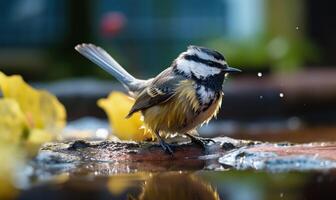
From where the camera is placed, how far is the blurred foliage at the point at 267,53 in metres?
9.10

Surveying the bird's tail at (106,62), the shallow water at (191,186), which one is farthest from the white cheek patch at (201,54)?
the shallow water at (191,186)

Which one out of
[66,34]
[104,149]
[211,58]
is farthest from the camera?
[66,34]

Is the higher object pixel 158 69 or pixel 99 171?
pixel 158 69

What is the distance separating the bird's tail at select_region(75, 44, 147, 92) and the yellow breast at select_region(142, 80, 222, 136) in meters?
0.65

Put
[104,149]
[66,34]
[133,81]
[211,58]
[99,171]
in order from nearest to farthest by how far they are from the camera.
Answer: [99,171] < [104,149] < [211,58] < [133,81] < [66,34]

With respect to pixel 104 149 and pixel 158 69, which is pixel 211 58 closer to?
pixel 104 149

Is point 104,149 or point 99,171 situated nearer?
point 99,171

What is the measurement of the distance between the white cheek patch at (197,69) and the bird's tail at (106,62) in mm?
567

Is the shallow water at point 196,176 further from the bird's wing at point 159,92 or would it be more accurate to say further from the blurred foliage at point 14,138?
the bird's wing at point 159,92

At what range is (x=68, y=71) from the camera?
399 inches

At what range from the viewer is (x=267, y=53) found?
9516 millimetres

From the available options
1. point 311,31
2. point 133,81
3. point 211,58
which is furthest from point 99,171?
point 311,31

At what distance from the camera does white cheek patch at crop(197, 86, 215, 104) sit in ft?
12.3

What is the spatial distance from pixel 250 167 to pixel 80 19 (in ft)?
27.4
